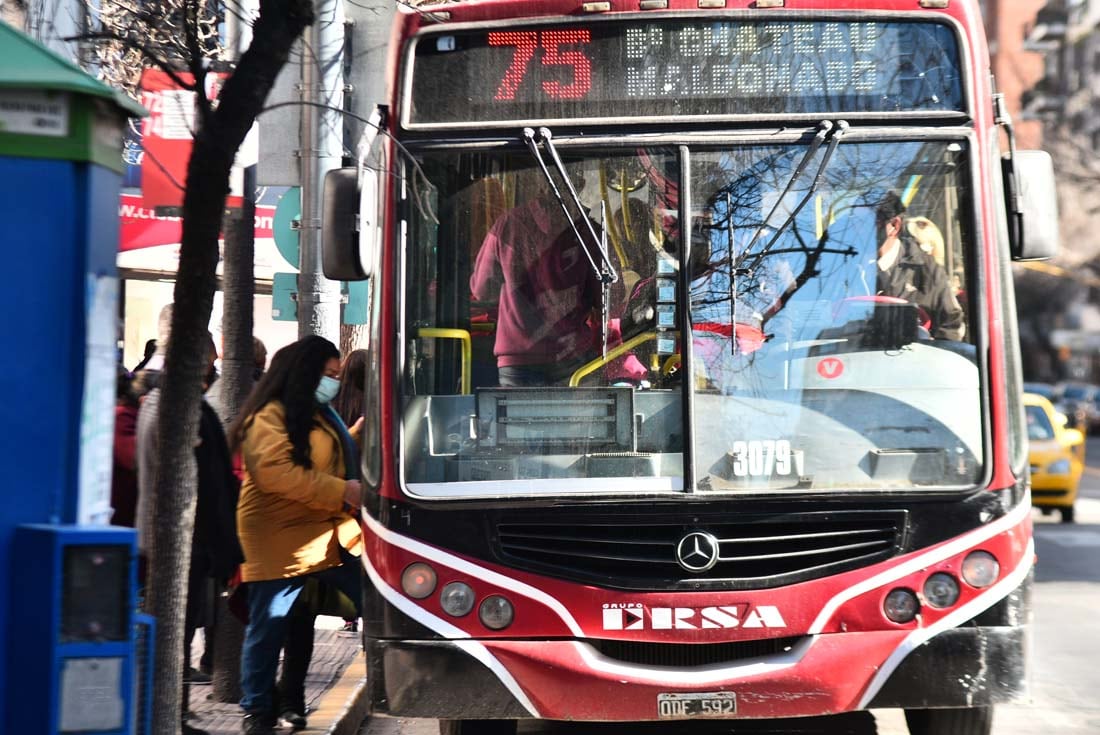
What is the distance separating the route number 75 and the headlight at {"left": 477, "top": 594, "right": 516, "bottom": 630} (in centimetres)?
184

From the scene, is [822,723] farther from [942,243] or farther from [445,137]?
[445,137]

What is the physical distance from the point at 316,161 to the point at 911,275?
14.5ft

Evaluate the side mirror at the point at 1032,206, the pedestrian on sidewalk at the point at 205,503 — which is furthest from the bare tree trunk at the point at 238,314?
the side mirror at the point at 1032,206

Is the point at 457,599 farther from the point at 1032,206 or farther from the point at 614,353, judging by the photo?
the point at 1032,206

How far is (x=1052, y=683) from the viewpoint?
9367 millimetres

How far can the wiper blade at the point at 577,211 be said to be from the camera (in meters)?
6.13

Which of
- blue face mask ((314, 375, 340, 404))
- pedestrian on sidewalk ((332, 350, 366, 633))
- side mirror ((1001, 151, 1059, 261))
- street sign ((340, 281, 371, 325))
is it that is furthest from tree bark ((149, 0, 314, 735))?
street sign ((340, 281, 371, 325))

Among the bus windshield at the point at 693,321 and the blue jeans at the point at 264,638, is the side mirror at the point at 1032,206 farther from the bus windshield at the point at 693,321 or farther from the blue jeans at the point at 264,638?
the blue jeans at the point at 264,638

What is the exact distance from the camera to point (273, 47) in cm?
538

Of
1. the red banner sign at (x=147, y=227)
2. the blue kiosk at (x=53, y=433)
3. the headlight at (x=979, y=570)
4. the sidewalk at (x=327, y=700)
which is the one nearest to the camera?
the blue kiosk at (x=53, y=433)

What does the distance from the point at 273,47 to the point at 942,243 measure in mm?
2529

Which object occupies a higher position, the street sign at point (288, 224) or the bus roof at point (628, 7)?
the bus roof at point (628, 7)

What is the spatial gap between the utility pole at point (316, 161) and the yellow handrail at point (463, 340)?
3.41 m

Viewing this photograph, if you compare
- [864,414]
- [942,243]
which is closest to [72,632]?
[864,414]
